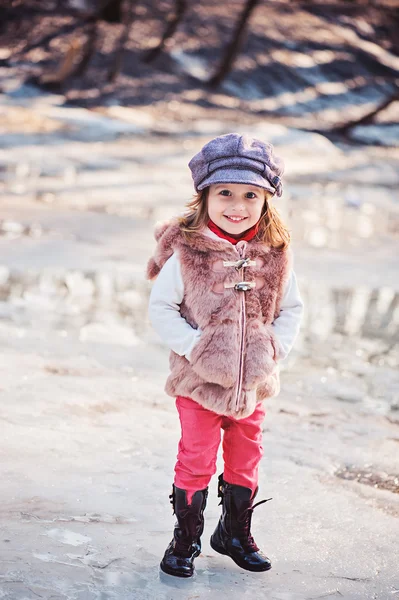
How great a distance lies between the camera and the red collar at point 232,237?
2570mm

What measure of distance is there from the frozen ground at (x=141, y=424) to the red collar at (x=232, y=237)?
949 mm

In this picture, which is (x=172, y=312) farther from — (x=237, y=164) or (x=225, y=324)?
(x=237, y=164)

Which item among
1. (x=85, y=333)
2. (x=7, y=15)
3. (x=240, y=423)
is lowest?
(x=85, y=333)

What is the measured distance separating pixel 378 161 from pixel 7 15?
34.8 feet

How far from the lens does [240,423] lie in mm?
2551

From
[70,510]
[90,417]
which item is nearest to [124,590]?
[70,510]

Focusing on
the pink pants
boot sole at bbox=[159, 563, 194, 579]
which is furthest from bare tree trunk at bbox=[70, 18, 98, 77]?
boot sole at bbox=[159, 563, 194, 579]

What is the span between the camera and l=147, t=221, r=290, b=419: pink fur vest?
2469mm

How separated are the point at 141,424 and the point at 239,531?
110 centimetres

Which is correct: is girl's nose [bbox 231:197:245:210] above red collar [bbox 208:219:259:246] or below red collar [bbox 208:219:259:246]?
above

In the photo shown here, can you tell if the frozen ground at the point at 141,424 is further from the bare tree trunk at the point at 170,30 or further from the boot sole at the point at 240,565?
the bare tree trunk at the point at 170,30

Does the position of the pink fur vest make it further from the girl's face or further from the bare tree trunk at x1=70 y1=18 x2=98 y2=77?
the bare tree trunk at x1=70 y1=18 x2=98 y2=77

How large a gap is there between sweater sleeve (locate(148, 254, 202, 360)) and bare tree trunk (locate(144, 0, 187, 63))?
1790cm

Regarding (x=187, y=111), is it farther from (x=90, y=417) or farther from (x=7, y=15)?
(x=90, y=417)
